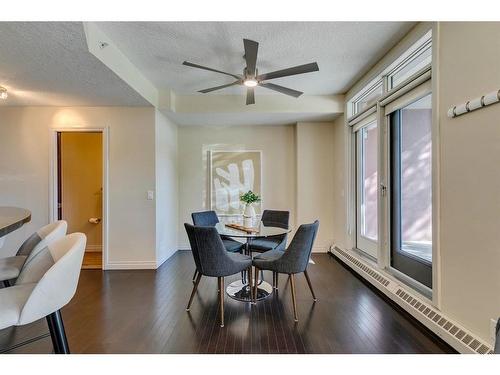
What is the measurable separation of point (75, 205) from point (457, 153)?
5.43m

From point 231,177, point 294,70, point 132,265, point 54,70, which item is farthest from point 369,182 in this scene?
point 54,70

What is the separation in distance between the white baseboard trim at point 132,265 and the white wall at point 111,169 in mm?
14

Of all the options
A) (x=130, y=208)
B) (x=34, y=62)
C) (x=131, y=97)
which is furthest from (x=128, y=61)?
(x=130, y=208)

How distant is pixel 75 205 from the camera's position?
183 inches

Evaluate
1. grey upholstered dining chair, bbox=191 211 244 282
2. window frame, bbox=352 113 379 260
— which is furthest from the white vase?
window frame, bbox=352 113 379 260

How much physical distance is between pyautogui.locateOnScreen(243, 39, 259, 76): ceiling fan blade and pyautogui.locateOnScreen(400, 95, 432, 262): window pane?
1.67m

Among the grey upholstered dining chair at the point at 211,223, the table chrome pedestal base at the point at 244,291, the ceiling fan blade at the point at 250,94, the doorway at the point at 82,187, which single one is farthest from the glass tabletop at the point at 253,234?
the doorway at the point at 82,187

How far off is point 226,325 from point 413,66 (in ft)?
10.2

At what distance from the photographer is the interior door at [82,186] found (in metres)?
4.62

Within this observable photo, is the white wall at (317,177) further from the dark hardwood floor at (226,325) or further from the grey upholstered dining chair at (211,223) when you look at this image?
the grey upholstered dining chair at (211,223)

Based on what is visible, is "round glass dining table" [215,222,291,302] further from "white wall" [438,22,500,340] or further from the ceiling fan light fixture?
the ceiling fan light fixture

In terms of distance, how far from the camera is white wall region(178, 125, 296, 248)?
16.1 ft

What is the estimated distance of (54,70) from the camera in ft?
8.55
